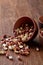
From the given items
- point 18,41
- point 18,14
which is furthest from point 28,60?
point 18,14

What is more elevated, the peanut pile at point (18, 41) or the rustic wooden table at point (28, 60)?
the peanut pile at point (18, 41)

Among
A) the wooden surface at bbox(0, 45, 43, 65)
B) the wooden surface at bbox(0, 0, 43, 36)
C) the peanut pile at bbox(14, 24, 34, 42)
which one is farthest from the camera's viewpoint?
the wooden surface at bbox(0, 0, 43, 36)

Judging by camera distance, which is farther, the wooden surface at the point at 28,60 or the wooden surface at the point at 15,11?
the wooden surface at the point at 15,11

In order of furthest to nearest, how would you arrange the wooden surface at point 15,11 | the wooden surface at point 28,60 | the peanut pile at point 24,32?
the wooden surface at point 15,11 < the peanut pile at point 24,32 < the wooden surface at point 28,60

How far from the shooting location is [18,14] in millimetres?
1844

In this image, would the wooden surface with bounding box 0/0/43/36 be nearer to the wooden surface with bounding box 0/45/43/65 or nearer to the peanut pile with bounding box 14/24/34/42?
the peanut pile with bounding box 14/24/34/42

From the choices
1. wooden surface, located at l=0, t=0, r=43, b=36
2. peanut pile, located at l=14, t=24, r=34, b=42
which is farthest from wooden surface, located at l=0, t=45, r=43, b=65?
wooden surface, located at l=0, t=0, r=43, b=36

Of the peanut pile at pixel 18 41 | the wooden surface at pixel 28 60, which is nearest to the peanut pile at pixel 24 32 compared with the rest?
the peanut pile at pixel 18 41

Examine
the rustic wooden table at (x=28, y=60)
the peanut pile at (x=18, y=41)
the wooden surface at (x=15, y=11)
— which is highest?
the wooden surface at (x=15, y=11)

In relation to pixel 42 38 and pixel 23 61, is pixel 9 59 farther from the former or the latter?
pixel 42 38

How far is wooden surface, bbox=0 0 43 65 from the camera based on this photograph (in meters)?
1.30

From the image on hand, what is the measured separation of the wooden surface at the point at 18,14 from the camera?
1304 millimetres

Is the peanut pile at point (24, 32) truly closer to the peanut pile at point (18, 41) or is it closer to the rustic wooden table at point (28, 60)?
the peanut pile at point (18, 41)

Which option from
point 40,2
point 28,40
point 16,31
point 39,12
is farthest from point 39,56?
point 40,2
